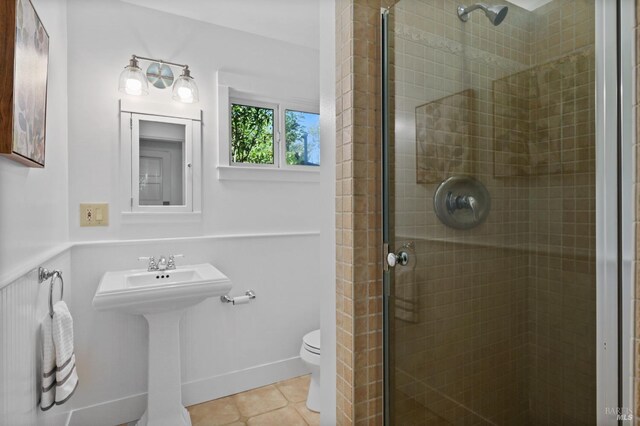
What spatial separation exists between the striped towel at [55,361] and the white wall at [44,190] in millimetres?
239

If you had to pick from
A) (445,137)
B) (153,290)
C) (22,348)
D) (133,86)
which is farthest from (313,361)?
(133,86)

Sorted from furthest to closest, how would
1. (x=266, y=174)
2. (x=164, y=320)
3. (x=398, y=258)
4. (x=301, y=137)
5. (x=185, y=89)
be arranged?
(x=301, y=137) < (x=266, y=174) < (x=185, y=89) < (x=164, y=320) < (x=398, y=258)

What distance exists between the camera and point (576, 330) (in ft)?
2.45

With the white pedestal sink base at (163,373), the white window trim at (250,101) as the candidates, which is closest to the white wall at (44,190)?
the white pedestal sink base at (163,373)

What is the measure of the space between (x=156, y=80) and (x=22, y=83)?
1060 mm

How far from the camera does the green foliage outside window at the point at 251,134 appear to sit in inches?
87.5

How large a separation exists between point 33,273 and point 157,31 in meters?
1.51

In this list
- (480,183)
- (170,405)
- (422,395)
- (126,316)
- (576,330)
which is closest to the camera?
(576,330)

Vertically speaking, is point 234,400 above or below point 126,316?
below

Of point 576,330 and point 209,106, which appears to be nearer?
point 576,330

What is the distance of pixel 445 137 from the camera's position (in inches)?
40.1

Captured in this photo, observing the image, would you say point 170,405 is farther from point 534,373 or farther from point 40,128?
point 534,373

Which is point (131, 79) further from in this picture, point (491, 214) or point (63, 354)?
point (491, 214)

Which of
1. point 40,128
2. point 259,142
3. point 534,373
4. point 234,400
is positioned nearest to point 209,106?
point 259,142
